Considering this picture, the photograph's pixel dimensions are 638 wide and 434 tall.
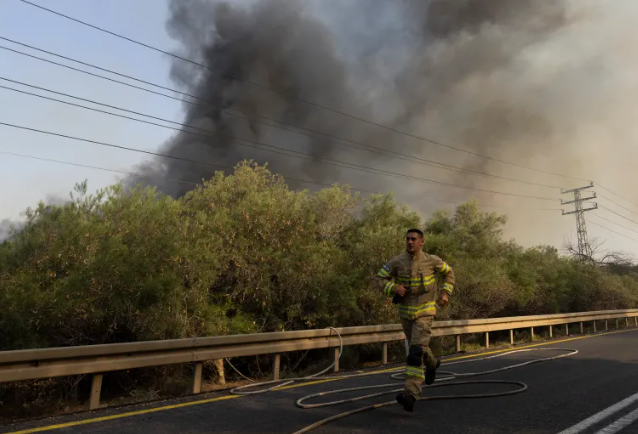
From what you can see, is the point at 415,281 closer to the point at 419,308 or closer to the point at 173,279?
the point at 419,308

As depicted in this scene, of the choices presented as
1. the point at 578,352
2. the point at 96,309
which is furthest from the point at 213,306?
the point at 578,352

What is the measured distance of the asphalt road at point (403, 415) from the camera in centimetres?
415

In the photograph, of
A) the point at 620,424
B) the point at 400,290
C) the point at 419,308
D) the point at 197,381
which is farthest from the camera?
the point at 197,381

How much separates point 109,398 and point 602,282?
2775 centimetres

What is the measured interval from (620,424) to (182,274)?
7.56 meters

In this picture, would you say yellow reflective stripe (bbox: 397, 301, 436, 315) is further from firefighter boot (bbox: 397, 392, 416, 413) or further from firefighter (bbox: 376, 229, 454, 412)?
firefighter boot (bbox: 397, 392, 416, 413)

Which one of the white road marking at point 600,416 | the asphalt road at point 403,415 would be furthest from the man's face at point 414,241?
the white road marking at point 600,416

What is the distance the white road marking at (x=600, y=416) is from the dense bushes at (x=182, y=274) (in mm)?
6464

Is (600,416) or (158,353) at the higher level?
(158,353)

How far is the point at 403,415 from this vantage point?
4.65m

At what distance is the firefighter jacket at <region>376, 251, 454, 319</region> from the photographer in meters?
5.18

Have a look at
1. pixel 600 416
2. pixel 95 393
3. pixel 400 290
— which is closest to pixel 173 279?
pixel 95 393

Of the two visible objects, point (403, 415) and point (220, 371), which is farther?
point (220, 371)

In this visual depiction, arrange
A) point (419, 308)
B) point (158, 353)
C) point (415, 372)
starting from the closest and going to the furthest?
point (415, 372), point (419, 308), point (158, 353)
